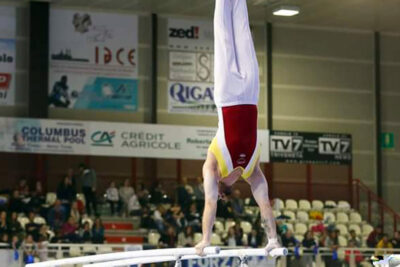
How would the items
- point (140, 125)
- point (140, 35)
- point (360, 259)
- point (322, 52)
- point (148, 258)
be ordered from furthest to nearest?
point (322, 52)
point (140, 35)
point (140, 125)
point (360, 259)
point (148, 258)

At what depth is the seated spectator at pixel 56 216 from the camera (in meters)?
23.9

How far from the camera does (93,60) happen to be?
28469 millimetres

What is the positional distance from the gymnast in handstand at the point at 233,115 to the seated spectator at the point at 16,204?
15570 mm

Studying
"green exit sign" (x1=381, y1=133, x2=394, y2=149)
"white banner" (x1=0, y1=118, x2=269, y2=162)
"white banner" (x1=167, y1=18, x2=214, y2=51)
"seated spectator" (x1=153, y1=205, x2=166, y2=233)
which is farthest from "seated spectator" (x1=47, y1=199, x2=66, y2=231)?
"green exit sign" (x1=381, y1=133, x2=394, y2=149)

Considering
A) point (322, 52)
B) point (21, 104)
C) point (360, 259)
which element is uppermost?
point (322, 52)

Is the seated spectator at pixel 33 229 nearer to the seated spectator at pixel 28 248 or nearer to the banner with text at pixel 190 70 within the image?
the seated spectator at pixel 28 248

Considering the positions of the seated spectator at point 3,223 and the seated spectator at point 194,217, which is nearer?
the seated spectator at point 3,223

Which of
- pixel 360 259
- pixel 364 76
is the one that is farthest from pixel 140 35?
pixel 360 259

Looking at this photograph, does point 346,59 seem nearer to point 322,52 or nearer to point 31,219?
point 322,52

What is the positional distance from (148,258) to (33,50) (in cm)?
1868

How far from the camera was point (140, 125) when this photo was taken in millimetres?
26969

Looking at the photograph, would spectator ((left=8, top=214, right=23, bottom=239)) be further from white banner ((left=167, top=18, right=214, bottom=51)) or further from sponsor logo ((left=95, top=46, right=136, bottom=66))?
white banner ((left=167, top=18, right=214, bottom=51))

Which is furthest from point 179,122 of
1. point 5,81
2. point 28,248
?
point 28,248

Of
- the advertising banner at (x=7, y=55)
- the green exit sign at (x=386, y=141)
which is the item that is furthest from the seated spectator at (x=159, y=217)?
the green exit sign at (x=386, y=141)
